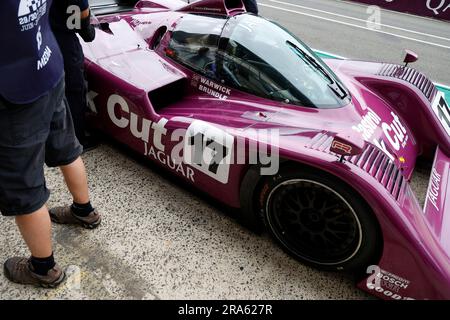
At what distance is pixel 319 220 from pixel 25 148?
1.36 m

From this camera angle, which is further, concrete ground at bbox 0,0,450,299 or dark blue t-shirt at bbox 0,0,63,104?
concrete ground at bbox 0,0,450,299

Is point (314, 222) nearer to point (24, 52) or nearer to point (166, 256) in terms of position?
point (166, 256)

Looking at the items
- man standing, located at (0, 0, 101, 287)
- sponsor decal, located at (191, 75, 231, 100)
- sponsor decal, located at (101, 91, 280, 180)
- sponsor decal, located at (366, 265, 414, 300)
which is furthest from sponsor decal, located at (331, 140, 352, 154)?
man standing, located at (0, 0, 101, 287)

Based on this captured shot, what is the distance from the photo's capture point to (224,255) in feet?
6.84

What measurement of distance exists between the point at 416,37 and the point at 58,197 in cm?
796

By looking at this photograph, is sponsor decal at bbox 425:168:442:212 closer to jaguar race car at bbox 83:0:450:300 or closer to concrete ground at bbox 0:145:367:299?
jaguar race car at bbox 83:0:450:300

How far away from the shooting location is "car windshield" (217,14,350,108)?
2213 mm

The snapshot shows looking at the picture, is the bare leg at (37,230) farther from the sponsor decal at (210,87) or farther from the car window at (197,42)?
the car window at (197,42)

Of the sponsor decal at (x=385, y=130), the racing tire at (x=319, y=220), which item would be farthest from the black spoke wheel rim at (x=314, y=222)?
the sponsor decal at (x=385, y=130)

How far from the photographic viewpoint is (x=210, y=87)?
93.9 inches

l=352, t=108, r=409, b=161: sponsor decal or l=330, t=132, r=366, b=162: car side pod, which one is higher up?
l=330, t=132, r=366, b=162: car side pod

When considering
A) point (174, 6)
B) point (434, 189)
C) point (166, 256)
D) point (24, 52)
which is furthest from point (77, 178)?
point (174, 6)

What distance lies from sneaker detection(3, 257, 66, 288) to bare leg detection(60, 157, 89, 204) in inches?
14.9

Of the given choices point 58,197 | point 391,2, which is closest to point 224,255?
point 58,197
